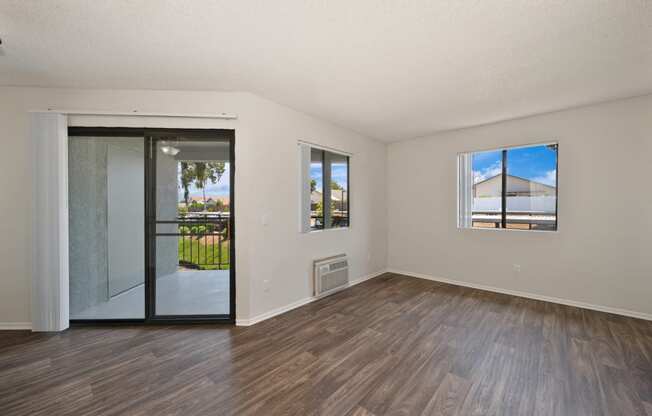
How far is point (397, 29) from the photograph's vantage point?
6.04 feet

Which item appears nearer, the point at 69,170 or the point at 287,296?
the point at 69,170

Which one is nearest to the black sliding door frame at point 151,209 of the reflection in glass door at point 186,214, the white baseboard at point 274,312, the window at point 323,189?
the reflection in glass door at point 186,214

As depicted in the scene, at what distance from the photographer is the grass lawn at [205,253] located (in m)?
2.99

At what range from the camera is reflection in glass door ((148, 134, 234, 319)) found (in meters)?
2.92

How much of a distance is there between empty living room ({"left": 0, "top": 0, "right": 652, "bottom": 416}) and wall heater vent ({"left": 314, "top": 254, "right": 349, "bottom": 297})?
0.12ft

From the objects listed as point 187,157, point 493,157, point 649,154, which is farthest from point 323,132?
point 649,154

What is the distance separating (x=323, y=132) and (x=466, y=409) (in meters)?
3.38

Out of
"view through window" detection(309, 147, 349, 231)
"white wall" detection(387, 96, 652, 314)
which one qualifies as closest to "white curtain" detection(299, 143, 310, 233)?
"view through window" detection(309, 147, 349, 231)

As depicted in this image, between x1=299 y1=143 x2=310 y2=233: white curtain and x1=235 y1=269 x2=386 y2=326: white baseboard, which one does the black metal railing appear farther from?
x1=299 y1=143 x2=310 y2=233: white curtain

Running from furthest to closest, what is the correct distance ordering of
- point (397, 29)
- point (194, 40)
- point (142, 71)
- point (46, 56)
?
point (142, 71)
point (46, 56)
point (194, 40)
point (397, 29)

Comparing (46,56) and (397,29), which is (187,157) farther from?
(397,29)

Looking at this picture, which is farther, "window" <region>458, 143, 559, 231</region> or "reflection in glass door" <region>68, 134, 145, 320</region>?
"window" <region>458, 143, 559, 231</region>

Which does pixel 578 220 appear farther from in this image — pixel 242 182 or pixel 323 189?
pixel 242 182

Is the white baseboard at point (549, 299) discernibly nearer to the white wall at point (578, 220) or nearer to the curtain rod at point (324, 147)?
the white wall at point (578, 220)
